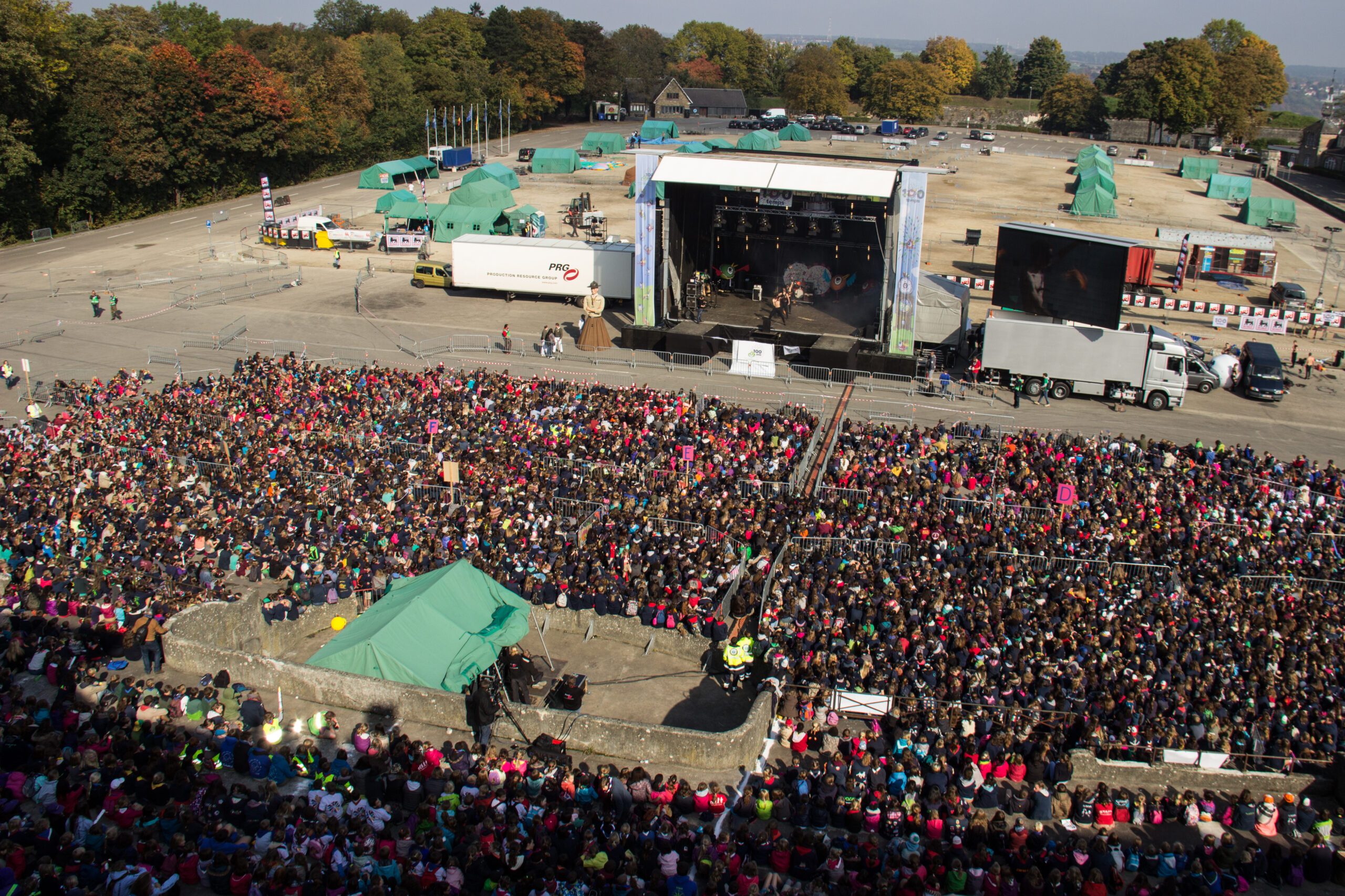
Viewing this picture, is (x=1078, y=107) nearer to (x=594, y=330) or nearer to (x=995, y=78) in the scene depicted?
(x=995, y=78)

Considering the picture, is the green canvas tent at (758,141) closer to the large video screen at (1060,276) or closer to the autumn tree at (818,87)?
the large video screen at (1060,276)

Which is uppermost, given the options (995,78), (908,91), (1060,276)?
(995,78)

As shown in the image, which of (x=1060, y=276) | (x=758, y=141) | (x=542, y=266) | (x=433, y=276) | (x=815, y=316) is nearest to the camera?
(x=1060, y=276)

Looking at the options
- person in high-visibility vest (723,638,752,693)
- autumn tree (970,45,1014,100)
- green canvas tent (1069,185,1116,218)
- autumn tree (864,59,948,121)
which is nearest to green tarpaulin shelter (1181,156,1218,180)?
green canvas tent (1069,185,1116,218)

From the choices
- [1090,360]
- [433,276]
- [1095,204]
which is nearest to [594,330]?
[433,276]

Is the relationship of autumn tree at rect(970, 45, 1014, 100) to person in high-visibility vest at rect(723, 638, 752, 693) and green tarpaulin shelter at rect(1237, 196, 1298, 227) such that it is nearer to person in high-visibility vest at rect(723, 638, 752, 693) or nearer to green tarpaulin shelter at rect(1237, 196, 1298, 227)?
green tarpaulin shelter at rect(1237, 196, 1298, 227)

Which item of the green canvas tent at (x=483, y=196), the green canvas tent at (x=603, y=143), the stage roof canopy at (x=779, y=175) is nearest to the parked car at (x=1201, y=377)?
the stage roof canopy at (x=779, y=175)
